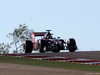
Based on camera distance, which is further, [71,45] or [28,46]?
[71,45]

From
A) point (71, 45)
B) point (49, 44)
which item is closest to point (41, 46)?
point (49, 44)

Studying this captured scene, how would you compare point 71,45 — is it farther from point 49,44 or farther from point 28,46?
point 28,46

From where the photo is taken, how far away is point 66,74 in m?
10.1

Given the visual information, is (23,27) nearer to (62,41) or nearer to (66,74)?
(62,41)

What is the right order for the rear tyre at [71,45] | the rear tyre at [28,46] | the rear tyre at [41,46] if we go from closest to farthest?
the rear tyre at [41,46] → the rear tyre at [28,46] → the rear tyre at [71,45]

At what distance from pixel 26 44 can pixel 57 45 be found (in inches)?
92.1

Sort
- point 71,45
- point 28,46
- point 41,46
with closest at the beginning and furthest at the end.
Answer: point 41,46 → point 28,46 → point 71,45

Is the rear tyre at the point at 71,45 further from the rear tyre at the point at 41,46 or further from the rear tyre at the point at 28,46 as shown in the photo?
the rear tyre at the point at 28,46

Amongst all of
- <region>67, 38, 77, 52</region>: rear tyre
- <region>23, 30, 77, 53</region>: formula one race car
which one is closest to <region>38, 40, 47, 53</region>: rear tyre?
<region>23, 30, 77, 53</region>: formula one race car

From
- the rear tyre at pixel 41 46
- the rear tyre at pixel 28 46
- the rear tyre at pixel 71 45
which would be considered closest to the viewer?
the rear tyre at pixel 41 46

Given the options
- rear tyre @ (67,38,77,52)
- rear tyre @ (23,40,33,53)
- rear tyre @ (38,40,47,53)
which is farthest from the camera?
rear tyre @ (67,38,77,52)

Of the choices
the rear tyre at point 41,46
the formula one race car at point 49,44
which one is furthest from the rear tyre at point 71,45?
the rear tyre at point 41,46

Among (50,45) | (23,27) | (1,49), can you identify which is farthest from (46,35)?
(1,49)

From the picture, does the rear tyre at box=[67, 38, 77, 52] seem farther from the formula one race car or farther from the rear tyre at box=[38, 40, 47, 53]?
the rear tyre at box=[38, 40, 47, 53]
